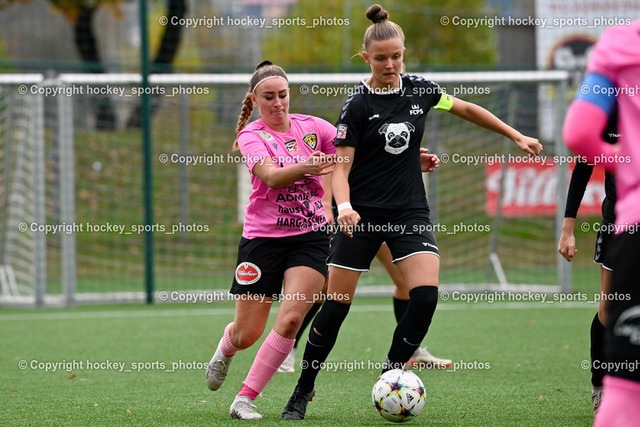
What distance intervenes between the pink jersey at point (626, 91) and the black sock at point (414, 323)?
1963 millimetres

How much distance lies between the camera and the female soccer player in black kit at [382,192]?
4.67 meters

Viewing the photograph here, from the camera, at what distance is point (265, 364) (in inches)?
190

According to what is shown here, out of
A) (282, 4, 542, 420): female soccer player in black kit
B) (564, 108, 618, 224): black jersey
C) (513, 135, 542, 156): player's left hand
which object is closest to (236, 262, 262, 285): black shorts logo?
(282, 4, 542, 420): female soccer player in black kit

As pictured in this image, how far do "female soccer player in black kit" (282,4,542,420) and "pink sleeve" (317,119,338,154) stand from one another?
255mm

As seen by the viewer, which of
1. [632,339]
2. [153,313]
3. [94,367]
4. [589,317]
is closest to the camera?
[632,339]

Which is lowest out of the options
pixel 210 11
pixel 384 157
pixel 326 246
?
pixel 326 246

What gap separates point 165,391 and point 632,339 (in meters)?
3.67

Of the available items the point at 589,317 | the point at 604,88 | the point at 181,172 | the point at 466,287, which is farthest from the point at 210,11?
the point at 604,88

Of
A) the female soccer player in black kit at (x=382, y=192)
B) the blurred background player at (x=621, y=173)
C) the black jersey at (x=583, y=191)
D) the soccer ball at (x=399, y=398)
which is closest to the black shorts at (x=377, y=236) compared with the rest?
the female soccer player in black kit at (x=382, y=192)

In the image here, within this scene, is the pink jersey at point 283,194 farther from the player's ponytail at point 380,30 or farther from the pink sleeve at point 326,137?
the player's ponytail at point 380,30

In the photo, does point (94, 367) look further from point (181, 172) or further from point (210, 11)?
point (210, 11)

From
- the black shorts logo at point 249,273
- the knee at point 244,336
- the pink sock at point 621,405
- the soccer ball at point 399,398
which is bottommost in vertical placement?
the soccer ball at point 399,398

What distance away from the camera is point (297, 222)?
16.1 feet

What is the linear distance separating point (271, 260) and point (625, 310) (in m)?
2.53
